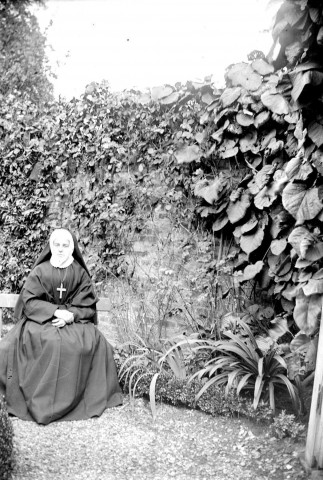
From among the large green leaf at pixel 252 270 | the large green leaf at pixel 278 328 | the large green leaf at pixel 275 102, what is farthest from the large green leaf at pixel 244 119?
the large green leaf at pixel 278 328

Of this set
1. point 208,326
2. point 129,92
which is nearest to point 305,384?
point 208,326

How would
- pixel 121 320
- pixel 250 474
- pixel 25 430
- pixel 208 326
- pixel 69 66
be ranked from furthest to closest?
pixel 69 66
pixel 121 320
pixel 208 326
pixel 25 430
pixel 250 474

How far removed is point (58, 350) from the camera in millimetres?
4066

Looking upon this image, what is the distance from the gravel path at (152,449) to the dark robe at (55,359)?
0.15 meters

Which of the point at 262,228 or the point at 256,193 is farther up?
the point at 256,193

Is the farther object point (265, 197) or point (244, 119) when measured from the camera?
point (244, 119)

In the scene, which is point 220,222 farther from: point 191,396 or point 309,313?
point 309,313

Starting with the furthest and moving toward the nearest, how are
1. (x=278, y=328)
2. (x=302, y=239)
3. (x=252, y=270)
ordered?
1. (x=252, y=270)
2. (x=278, y=328)
3. (x=302, y=239)

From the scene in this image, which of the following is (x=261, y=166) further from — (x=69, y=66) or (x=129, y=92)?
(x=69, y=66)

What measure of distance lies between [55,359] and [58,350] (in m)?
0.08

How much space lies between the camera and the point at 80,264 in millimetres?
4680

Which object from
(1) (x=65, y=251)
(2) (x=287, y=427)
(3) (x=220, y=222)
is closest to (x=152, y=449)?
(2) (x=287, y=427)

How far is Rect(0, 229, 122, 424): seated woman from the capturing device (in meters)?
4.01

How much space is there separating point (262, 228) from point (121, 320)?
1.96m
